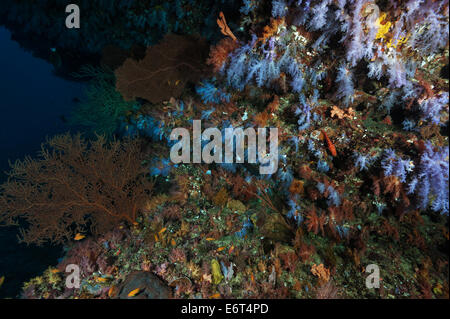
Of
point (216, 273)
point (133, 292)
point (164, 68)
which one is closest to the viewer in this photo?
point (133, 292)

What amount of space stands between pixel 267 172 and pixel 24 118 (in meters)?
50.4

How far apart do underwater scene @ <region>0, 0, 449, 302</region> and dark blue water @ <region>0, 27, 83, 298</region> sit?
0.33 feet

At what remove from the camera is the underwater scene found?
337 centimetres

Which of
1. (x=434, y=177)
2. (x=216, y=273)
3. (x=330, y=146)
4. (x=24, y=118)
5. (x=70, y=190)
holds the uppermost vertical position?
(x=24, y=118)

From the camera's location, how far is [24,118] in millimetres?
37062

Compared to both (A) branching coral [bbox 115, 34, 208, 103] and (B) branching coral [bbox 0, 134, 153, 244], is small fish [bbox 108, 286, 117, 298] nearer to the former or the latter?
(B) branching coral [bbox 0, 134, 153, 244]

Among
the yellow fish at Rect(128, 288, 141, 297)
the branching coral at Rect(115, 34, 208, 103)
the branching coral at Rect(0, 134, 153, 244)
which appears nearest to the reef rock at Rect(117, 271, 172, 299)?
the yellow fish at Rect(128, 288, 141, 297)

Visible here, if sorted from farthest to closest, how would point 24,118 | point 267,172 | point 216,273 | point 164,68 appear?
1. point 24,118
2. point 164,68
3. point 267,172
4. point 216,273

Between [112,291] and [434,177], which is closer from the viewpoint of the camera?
[434,177]

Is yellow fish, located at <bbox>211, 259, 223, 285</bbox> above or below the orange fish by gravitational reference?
below

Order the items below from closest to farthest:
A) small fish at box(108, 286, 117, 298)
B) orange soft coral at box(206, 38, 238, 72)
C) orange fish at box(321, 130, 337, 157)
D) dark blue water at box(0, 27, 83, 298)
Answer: small fish at box(108, 286, 117, 298) < orange fish at box(321, 130, 337, 157) < orange soft coral at box(206, 38, 238, 72) < dark blue water at box(0, 27, 83, 298)

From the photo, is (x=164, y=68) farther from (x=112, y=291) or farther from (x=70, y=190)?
(x=112, y=291)

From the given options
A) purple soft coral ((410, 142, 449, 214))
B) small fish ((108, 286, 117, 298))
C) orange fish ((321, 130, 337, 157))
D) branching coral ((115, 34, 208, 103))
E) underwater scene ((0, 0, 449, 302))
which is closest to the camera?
purple soft coral ((410, 142, 449, 214))

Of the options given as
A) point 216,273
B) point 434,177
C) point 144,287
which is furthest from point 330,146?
point 144,287
